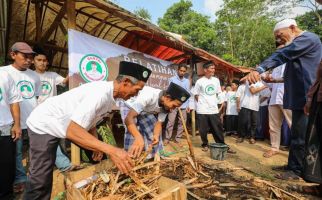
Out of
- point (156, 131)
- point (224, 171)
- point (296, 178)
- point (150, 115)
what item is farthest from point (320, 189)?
point (150, 115)

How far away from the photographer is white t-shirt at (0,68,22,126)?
10.1ft

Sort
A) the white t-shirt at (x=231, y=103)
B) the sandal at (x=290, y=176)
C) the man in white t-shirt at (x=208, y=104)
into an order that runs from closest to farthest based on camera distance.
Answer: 1. the sandal at (x=290, y=176)
2. the man in white t-shirt at (x=208, y=104)
3. the white t-shirt at (x=231, y=103)

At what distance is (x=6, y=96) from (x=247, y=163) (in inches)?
178

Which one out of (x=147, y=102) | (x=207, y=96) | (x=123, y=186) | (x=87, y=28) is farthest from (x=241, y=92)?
(x=123, y=186)

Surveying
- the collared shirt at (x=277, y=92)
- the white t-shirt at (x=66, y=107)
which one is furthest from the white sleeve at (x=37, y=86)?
the collared shirt at (x=277, y=92)

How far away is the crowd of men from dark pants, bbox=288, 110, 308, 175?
13 mm

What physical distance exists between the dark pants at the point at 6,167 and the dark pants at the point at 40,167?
0.80 metres

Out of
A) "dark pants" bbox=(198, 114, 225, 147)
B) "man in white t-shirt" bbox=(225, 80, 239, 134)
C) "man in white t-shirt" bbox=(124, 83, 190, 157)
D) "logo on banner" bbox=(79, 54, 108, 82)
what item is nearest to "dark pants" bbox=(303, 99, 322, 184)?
"man in white t-shirt" bbox=(124, 83, 190, 157)

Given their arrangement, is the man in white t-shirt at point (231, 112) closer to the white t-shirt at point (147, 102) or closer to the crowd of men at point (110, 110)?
the crowd of men at point (110, 110)

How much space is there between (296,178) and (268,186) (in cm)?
98

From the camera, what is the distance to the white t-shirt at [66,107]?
2.21 m

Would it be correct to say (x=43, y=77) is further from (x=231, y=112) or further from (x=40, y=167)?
(x=231, y=112)

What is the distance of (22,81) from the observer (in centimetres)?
360

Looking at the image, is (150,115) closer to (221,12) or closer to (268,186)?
(268,186)
